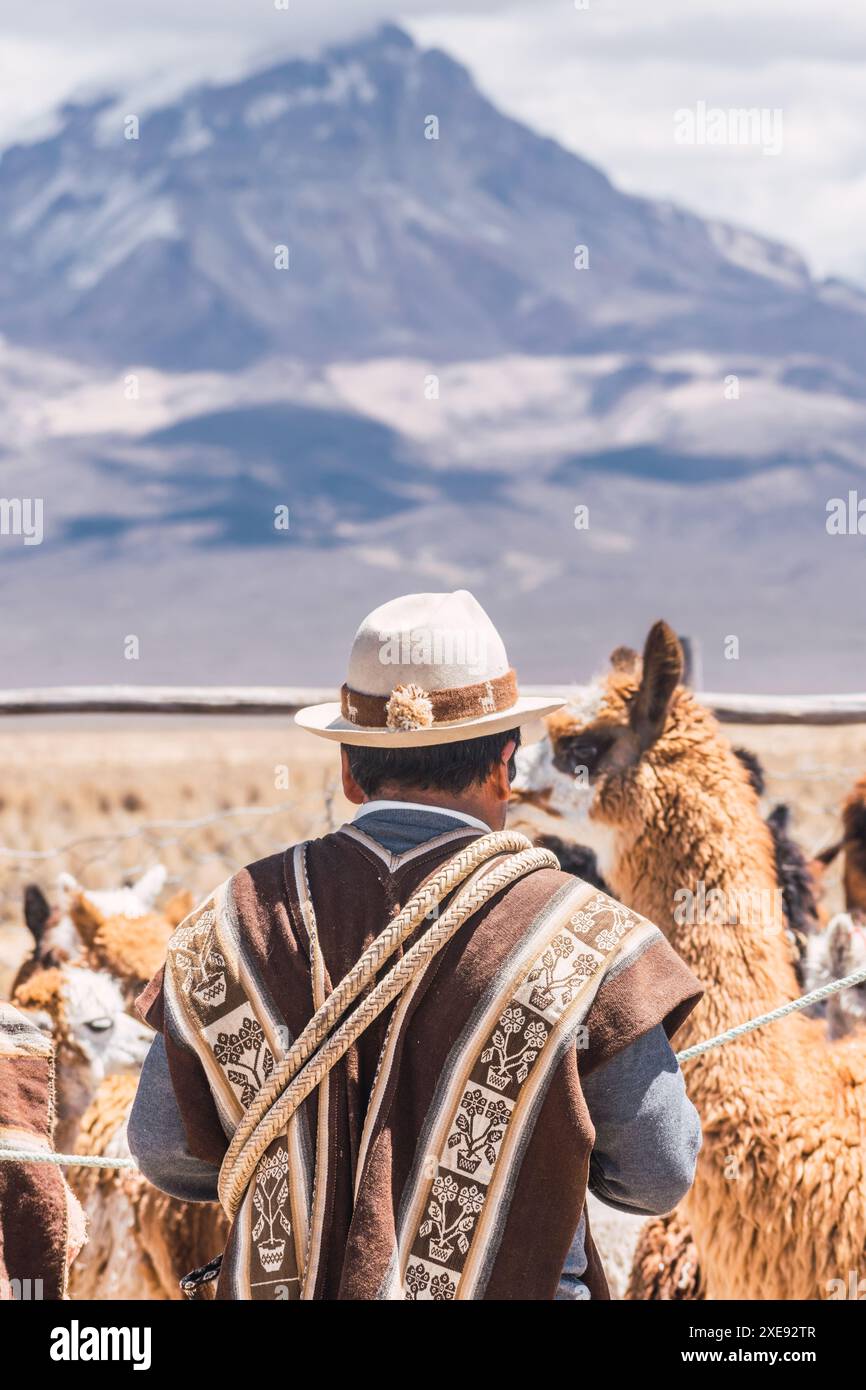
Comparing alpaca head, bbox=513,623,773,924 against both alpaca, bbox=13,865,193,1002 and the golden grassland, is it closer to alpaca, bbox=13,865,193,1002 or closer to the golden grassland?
the golden grassland

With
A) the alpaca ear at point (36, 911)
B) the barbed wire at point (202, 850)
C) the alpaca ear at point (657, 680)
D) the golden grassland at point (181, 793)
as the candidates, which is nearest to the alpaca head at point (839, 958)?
the alpaca ear at point (657, 680)

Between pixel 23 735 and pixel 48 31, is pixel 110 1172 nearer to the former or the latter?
pixel 23 735

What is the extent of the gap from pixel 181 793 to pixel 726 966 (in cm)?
1885

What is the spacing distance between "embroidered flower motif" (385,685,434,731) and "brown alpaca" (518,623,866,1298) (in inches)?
78.3

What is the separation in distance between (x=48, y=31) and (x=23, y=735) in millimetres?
100894

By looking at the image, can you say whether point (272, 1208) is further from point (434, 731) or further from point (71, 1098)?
point (71, 1098)

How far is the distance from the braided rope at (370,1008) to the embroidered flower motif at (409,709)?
0.75 feet

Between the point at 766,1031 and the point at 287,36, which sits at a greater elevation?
the point at 287,36

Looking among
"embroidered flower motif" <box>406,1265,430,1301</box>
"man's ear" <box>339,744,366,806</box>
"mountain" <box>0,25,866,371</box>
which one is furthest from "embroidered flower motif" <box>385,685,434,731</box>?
"mountain" <box>0,25,866,371</box>

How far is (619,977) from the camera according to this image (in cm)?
232

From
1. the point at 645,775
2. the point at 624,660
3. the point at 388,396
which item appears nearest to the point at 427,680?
the point at 645,775

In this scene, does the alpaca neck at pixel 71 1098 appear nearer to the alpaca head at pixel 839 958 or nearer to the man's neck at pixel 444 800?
the alpaca head at pixel 839 958

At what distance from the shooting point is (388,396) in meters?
99.2
